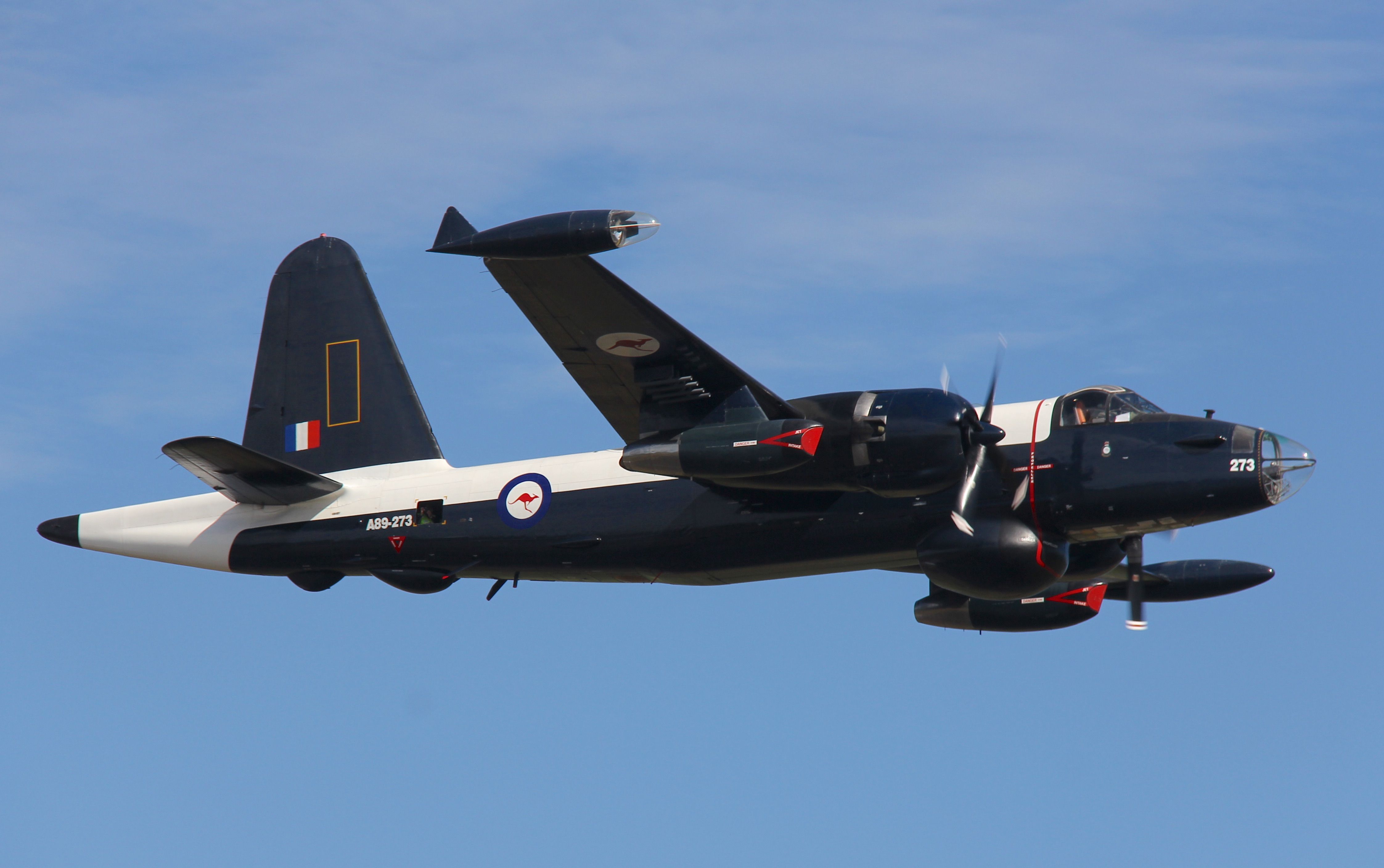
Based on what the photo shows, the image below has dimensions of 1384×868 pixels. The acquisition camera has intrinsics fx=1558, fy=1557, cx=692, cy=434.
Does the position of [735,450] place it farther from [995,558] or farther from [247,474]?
[247,474]

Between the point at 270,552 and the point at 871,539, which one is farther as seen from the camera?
the point at 270,552

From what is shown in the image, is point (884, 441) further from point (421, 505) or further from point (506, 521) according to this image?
point (421, 505)

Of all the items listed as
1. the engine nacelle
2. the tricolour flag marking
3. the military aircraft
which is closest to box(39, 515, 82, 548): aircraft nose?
the military aircraft

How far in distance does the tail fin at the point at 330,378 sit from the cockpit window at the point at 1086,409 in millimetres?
12378

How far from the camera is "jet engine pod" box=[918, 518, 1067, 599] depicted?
23.8 metres

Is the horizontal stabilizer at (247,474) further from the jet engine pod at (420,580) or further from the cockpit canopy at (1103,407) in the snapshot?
the cockpit canopy at (1103,407)

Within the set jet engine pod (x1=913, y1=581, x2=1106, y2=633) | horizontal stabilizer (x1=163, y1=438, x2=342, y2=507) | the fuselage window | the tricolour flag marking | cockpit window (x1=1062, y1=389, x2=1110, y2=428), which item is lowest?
jet engine pod (x1=913, y1=581, x2=1106, y2=633)

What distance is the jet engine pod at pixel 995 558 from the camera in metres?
23.8

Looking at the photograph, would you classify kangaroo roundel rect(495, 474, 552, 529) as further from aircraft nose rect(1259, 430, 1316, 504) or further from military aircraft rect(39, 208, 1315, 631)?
aircraft nose rect(1259, 430, 1316, 504)

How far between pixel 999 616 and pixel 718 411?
727cm

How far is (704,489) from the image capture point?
26016 millimetres

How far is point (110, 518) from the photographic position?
30.5 metres

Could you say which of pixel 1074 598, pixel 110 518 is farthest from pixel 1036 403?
pixel 110 518

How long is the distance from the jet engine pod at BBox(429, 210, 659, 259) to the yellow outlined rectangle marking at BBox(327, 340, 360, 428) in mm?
9683
